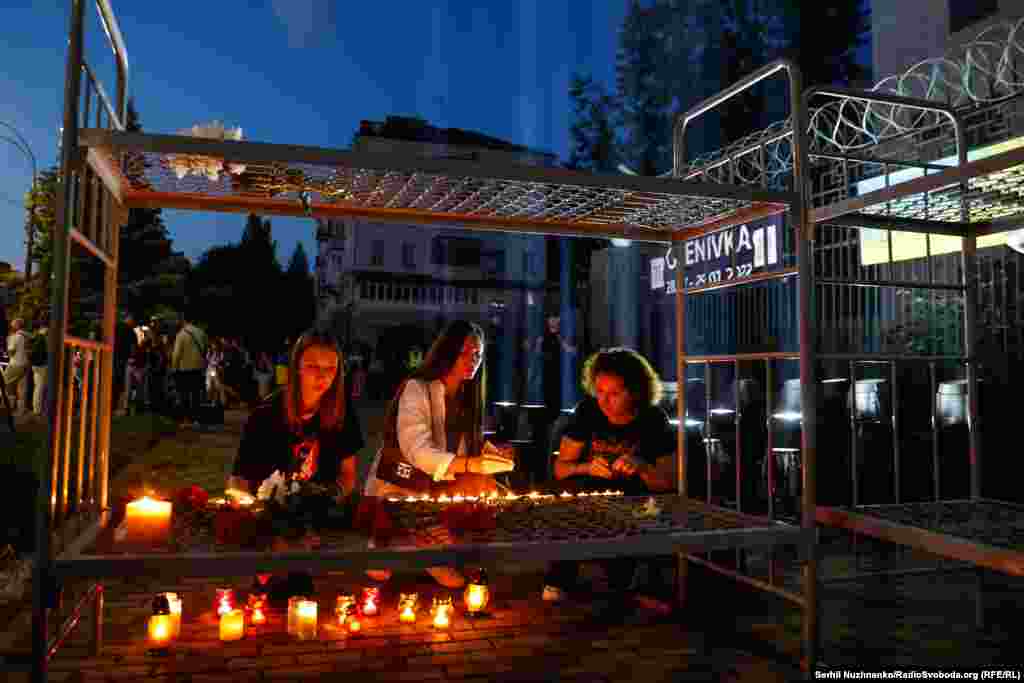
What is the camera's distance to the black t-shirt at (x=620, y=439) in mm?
4750

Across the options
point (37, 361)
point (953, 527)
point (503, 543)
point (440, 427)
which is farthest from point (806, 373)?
point (37, 361)

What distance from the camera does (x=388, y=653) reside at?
3619 mm

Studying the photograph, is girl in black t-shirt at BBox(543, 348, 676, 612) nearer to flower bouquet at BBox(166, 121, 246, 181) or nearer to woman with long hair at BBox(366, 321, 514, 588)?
woman with long hair at BBox(366, 321, 514, 588)

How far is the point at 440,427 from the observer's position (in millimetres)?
4676

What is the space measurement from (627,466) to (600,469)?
166 mm

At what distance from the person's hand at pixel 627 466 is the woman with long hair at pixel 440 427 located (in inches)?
26.6

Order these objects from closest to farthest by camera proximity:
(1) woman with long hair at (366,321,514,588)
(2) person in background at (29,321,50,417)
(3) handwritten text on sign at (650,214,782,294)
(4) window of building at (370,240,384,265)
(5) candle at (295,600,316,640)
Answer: (5) candle at (295,600,316,640) < (1) woman with long hair at (366,321,514,588) < (3) handwritten text on sign at (650,214,782,294) < (2) person in background at (29,321,50,417) < (4) window of building at (370,240,384,265)

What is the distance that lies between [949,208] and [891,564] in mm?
2597

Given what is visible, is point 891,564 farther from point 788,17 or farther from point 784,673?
point 788,17

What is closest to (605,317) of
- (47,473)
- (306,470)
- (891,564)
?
(891,564)

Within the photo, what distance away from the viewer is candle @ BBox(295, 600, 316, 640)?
372 centimetres

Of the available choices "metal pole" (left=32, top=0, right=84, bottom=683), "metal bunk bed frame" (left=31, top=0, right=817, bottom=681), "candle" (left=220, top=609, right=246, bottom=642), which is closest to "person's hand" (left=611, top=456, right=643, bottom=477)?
"metal bunk bed frame" (left=31, top=0, right=817, bottom=681)

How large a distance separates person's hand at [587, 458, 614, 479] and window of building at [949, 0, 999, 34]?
8956 millimetres

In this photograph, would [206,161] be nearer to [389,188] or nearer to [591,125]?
[389,188]
